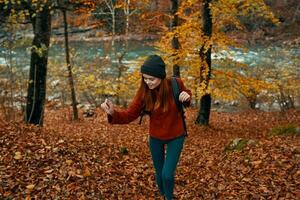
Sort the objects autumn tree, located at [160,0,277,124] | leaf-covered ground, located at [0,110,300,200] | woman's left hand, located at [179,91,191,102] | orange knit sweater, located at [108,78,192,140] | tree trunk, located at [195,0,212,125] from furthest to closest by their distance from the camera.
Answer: tree trunk, located at [195,0,212,125]
autumn tree, located at [160,0,277,124]
leaf-covered ground, located at [0,110,300,200]
orange knit sweater, located at [108,78,192,140]
woman's left hand, located at [179,91,191,102]

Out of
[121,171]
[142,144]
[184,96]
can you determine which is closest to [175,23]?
[142,144]

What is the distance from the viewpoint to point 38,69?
10398mm

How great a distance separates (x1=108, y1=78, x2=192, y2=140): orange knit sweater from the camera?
17.7ft

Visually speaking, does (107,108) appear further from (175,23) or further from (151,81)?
(175,23)

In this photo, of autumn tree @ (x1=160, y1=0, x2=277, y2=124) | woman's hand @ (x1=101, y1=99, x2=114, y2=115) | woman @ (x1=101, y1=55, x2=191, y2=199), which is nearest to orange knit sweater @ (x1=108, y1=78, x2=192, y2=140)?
woman @ (x1=101, y1=55, x2=191, y2=199)

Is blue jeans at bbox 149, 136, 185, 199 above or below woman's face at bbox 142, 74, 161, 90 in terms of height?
below

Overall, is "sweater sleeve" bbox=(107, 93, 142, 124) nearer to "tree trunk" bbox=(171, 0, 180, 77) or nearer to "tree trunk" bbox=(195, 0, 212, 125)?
"tree trunk" bbox=(195, 0, 212, 125)

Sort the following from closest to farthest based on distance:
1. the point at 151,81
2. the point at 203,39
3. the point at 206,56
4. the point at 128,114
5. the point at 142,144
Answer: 1. the point at 151,81
2. the point at 128,114
3. the point at 142,144
4. the point at 203,39
5. the point at 206,56

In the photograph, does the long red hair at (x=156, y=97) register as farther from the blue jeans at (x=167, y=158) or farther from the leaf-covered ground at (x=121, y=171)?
the leaf-covered ground at (x=121, y=171)

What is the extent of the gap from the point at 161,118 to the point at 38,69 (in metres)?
5.90

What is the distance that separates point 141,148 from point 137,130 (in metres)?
4.68

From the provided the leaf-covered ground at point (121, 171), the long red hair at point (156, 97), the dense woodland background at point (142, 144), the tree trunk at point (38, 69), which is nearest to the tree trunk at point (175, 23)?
the dense woodland background at point (142, 144)

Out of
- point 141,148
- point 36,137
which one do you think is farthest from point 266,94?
point 36,137

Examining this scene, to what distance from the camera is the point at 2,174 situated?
6477mm
